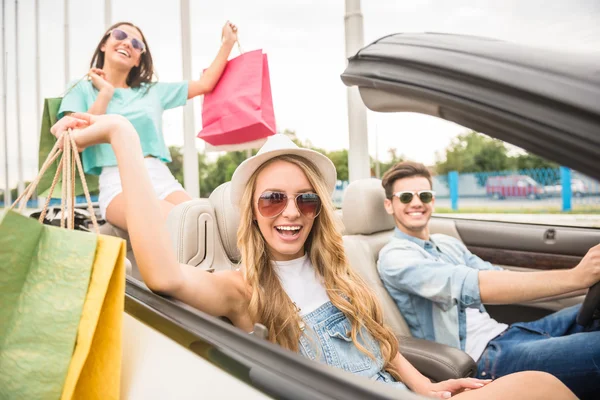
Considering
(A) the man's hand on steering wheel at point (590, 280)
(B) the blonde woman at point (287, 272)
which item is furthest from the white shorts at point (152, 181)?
(A) the man's hand on steering wheel at point (590, 280)

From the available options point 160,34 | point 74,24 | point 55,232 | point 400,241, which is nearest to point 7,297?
point 55,232

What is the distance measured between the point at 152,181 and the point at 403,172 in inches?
54.0

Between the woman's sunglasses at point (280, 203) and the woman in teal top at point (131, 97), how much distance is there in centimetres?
99

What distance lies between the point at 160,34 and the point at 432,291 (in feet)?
12.9

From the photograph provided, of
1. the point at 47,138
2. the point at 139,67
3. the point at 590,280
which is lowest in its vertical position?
the point at 590,280

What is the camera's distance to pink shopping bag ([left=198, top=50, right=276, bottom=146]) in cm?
227

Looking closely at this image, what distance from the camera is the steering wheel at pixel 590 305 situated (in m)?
1.61

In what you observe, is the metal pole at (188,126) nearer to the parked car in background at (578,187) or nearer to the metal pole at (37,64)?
the parked car in background at (578,187)

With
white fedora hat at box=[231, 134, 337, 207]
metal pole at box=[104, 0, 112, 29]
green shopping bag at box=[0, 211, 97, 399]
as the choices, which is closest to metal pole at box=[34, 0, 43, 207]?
metal pole at box=[104, 0, 112, 29]

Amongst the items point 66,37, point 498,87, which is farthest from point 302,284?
point 66,37

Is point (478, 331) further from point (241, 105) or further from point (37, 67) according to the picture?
point (37, 67)

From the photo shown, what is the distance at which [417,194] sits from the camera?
2531 mm

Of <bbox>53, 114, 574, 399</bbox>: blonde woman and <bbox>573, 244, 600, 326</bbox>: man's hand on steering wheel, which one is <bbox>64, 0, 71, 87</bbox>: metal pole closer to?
<bbox>53, 114, 574, 399</bbox>: blonde woman

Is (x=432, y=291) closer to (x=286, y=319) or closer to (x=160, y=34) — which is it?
(x=286, y=319)
